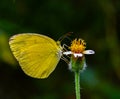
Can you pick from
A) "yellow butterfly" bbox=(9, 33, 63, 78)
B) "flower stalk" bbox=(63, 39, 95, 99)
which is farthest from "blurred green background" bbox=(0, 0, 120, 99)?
"flower stalk" bbox=(63, 39, 95, 99)

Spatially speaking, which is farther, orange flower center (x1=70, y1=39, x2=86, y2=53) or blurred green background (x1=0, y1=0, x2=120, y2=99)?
blurred green background (x1=0, y1=0, x2=120, y2=99)

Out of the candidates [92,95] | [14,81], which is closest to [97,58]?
[92,95]

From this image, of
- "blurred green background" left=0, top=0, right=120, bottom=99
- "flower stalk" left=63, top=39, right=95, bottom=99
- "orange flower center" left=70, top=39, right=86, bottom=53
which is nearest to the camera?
"flower stalk" left=63, top=39, right=95, bottom=99

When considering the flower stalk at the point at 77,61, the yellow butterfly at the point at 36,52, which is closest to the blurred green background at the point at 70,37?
the yellow butterfly at the point at 36,52

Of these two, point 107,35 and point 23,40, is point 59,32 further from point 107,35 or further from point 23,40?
point 23,40

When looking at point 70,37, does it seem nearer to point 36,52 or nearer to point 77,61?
point 36,52

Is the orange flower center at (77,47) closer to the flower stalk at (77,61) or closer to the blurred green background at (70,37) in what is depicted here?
the flower stalk at (77,61)

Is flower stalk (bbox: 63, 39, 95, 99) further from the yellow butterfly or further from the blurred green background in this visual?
the blurred green background
